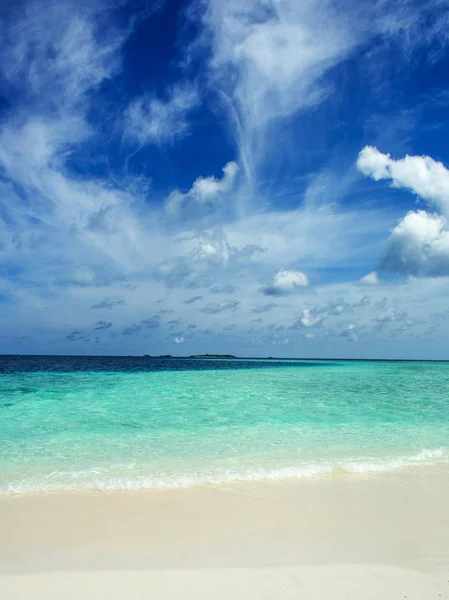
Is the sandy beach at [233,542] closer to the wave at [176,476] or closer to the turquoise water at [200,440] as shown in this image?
the wave at [176,476]

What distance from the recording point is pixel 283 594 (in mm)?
3883

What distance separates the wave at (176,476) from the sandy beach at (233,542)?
30cm

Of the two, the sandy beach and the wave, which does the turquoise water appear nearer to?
the wave

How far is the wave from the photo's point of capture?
6.92m

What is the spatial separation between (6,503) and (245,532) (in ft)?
12.3

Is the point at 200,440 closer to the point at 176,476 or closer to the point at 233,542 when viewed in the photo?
the point at 176,476

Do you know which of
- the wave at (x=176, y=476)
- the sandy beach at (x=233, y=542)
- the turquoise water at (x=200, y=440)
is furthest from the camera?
the turquoise water at (x=200, y=440)

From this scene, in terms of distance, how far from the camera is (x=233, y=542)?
5.02 m

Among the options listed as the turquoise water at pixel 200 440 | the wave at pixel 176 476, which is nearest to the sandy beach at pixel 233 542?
the wave at pixel 176 476

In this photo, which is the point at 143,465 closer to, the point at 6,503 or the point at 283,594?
the point at 6,503

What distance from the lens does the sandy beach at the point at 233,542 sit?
158 inches

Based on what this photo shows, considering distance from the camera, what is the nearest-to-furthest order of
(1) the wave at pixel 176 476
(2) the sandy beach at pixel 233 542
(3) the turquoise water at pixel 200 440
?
1. (2) the sandy beach at pixel 233 542
2. (1) the wave at pixel 176 476
3. (3) the turquoise water at pixel 200 440

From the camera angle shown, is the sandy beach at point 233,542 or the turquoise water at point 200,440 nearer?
the sandy beach at point 233,542

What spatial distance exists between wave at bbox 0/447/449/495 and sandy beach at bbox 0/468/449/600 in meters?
0.30
